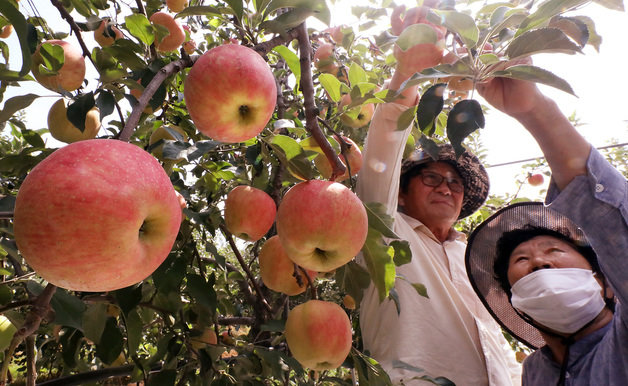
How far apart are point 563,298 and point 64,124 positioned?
92.4 inches

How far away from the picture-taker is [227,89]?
1.04 meters

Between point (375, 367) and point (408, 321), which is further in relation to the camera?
point (408, 321)

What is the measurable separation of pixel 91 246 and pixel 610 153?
5.83 m

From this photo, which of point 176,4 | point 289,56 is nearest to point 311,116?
point 289,56

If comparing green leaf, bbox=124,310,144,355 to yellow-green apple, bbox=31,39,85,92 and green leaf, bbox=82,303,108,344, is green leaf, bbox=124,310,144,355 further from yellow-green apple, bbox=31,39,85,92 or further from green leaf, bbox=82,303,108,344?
yellow-green apple, bbox=31,39,85,92

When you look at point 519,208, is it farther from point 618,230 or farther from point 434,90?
point 434,90

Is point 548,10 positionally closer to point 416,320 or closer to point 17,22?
point 17,22

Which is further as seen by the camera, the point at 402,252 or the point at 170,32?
the point at 170,32

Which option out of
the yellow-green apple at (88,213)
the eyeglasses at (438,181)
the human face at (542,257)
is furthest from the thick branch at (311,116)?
the eyeglasses at (438,181)

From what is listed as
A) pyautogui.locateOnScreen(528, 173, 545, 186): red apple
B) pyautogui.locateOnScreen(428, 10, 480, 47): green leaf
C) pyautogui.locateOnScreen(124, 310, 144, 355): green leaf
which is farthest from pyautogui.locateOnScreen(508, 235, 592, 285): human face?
pyautogui.locateOnScreen(528, 173, 545, 186): red apple

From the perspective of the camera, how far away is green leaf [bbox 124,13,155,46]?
1.38 meters

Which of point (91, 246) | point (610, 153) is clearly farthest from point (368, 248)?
point (610, 153)

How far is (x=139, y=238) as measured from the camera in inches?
31.8

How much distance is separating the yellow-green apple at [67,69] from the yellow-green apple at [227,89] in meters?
0.98
